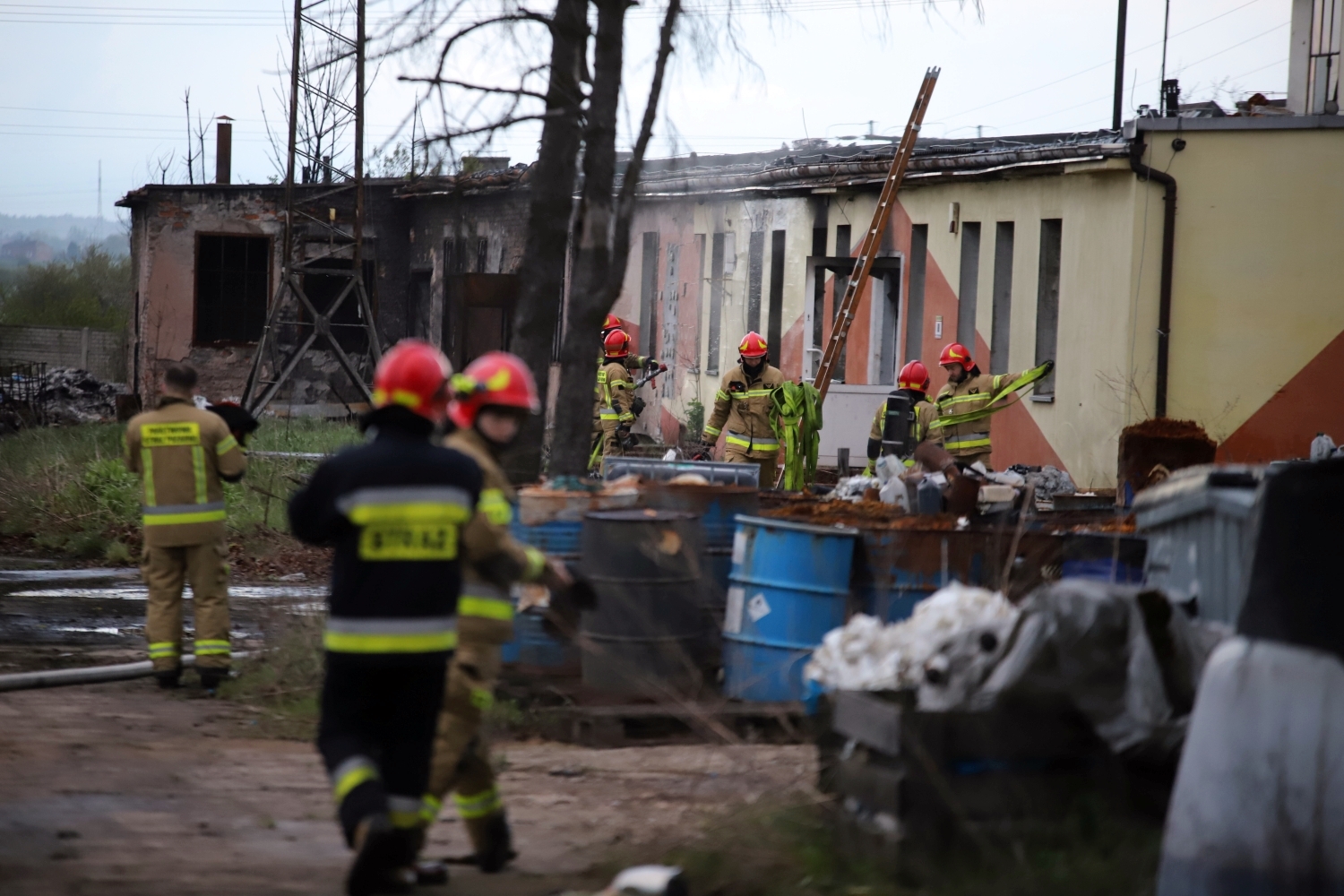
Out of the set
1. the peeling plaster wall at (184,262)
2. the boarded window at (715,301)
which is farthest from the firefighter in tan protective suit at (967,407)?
the peeling plaster wall at (184,262)

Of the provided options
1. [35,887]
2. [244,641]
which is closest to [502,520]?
[35,887]

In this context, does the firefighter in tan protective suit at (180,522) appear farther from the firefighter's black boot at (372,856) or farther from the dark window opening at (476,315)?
A: the dark window opening at (476,315)

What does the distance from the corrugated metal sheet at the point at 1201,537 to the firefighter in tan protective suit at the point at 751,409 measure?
22.8 feet

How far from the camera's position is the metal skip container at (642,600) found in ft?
23.0

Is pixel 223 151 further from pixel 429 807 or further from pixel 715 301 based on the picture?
pixel 429 807

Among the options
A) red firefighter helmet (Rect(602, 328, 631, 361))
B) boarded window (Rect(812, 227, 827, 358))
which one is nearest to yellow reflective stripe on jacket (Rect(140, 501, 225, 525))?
red firefighter helmet (Rect(602, 328, 631, 361))

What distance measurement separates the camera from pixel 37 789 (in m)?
6.07

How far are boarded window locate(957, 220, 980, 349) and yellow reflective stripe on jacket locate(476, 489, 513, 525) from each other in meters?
14.2

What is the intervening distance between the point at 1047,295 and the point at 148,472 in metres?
11.2

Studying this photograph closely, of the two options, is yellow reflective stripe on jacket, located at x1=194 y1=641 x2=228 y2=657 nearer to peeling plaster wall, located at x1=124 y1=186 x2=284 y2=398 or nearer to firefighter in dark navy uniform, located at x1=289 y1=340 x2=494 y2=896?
firefighter in dark navy uniform, located at x1=289 y1=340 x2=494 y2=896

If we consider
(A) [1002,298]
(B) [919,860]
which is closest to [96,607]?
(B) [919,860]

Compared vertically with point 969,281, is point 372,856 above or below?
below

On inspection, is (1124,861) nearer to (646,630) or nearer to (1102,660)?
(1102,660)

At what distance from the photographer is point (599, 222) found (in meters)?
8.30
